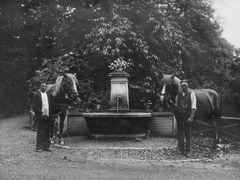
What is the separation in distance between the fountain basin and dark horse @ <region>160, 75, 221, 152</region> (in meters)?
2.30

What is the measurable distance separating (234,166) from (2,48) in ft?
55.3

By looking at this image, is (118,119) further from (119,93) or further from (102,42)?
(102,42)

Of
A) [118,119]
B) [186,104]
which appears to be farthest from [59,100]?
[186,104]

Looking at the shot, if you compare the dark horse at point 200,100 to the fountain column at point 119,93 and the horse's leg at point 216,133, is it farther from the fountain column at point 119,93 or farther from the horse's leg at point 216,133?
the fountain column at point 119,93

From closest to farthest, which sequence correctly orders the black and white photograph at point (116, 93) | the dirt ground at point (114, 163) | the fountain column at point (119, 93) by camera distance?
1. the dirt ground at point (114, 163)
2. the black and white photograph at point (116, 93)
3. the fountain column at point (119, 93)

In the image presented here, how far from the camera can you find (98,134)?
12180 millimetres

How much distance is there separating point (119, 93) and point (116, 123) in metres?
1.55

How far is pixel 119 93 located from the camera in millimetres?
12930

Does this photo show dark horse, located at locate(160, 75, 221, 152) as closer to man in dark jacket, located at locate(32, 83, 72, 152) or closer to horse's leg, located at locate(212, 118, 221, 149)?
horse's leg, located at locate(212, 118, 221, 149)

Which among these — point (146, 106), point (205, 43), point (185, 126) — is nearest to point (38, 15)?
point (146, 106)

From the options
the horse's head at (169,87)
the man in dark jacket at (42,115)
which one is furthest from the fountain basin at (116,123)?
the horse's head at (169,87)

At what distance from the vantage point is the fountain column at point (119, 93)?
12816mm

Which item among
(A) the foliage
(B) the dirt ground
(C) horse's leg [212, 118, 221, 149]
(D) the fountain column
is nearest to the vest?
(B) the dirt ground

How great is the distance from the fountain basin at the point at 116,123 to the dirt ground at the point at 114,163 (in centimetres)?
121
